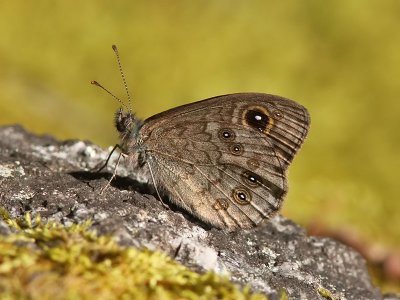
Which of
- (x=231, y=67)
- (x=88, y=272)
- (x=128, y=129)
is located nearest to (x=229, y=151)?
(x=128, y=129)

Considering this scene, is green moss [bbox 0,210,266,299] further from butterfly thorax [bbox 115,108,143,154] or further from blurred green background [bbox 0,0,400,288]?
blurred green background [bbox 0,0,400,288]

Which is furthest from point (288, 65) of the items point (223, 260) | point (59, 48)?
point (223, 260)

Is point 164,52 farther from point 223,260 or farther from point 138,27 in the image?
point 223,260

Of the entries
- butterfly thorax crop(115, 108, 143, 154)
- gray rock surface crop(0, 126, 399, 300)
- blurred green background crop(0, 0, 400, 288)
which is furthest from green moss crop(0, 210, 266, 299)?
blurred green background crop(0, 0, 400, 288)

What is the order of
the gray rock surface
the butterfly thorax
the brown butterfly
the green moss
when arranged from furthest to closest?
the butterfly thorax, the brown butterfly, the gray rock surface, the green moss

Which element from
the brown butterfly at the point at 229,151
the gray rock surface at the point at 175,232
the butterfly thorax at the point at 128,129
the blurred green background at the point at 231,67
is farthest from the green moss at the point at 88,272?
the blurred green background at the point at 231,67
